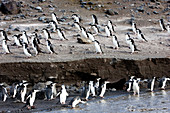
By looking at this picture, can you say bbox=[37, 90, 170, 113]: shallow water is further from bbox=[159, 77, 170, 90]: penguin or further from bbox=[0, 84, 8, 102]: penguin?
bbox=[0, 84, 8, 102]: penguin

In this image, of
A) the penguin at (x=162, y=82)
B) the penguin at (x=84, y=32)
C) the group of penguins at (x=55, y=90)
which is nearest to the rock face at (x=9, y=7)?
the penguin at (x=84, y=32)

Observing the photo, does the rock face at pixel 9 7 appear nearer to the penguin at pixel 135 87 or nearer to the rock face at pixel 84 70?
the rock face at pixel 84 70

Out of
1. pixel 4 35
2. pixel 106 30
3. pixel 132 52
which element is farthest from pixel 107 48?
pixel 4 35

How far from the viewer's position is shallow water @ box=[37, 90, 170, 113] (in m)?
10.7

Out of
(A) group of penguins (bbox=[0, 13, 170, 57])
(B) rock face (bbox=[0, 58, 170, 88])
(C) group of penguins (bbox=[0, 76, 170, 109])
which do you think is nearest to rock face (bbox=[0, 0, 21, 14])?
(A) group of penguins (bbox=[0, 13, 170, 57])

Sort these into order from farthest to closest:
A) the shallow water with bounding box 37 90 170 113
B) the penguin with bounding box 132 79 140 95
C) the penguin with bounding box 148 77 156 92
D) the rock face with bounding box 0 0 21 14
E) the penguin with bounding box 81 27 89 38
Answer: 1. the rock face with bounding box 0 0 21 14
2. the penguin with bounding box 81 27 89 38
3. the penguin with bounding box 148 77 156 92
4. the penguin with bounding box 132 79 140 95
5. the shallow water with bounding box 37 90 170 113

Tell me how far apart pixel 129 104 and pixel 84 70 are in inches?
149

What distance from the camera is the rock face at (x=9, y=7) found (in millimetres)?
25667

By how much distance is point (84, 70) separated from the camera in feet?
49.2

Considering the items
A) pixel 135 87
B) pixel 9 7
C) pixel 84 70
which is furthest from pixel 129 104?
pixel 9 7

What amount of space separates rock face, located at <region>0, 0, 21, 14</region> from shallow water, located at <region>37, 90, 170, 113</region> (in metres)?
14.2

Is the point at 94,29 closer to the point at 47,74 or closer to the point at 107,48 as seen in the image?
the point at 107,48

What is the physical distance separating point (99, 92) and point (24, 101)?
2.82 meters

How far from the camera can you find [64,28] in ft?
70.6
